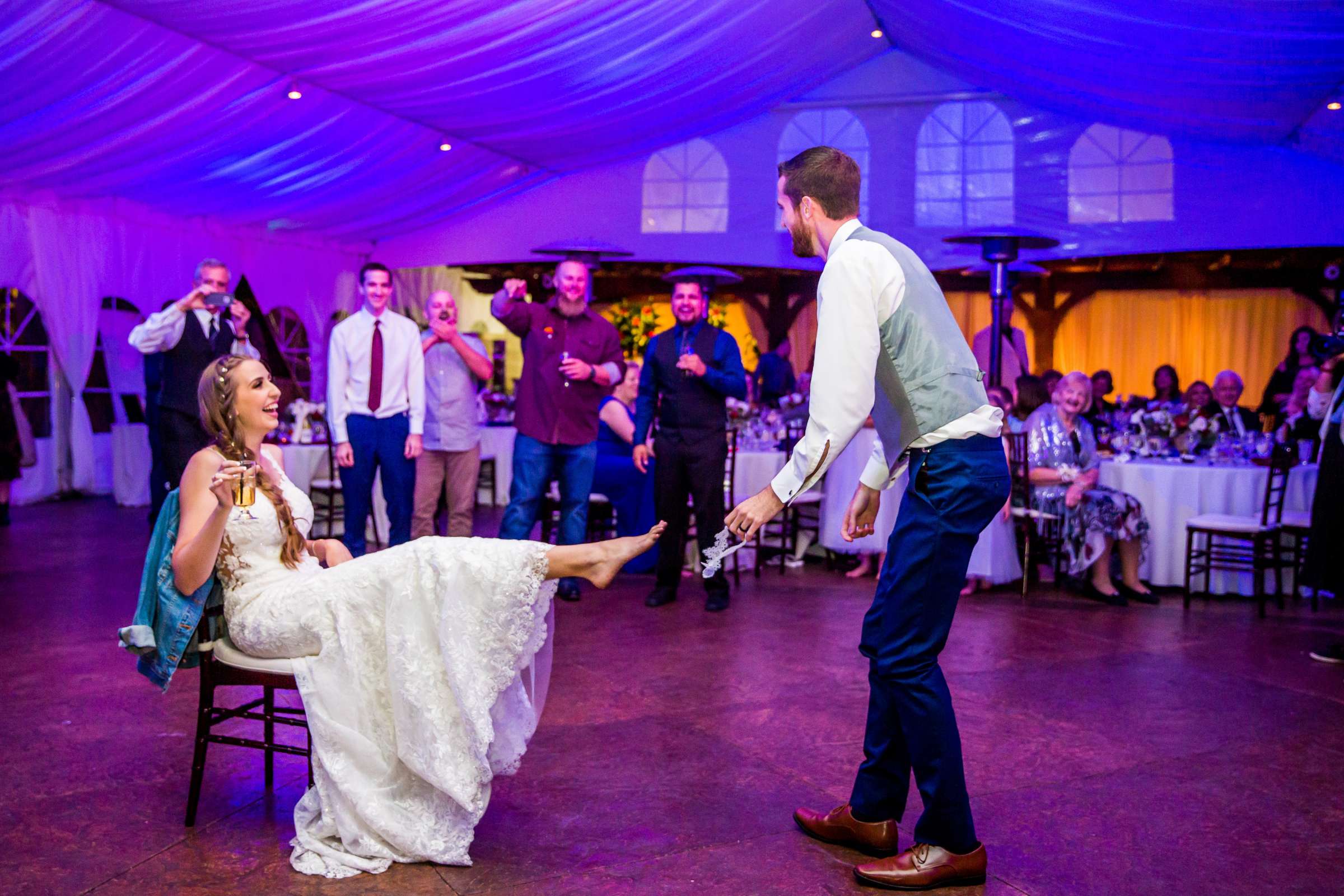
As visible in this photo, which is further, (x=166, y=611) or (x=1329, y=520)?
(x=1329, y=520)

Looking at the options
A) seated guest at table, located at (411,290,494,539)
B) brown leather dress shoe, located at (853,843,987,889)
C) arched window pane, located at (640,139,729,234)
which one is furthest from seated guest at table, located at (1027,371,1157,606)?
arched window pane, located at (640,139,729,234)

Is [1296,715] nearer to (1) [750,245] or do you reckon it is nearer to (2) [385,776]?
(2) [385,776]

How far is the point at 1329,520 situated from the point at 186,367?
5.45 m

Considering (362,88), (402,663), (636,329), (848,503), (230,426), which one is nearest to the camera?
(402,663)

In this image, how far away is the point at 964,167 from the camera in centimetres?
1216

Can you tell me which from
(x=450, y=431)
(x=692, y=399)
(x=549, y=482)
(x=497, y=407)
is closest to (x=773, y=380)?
(x=497, y=407)

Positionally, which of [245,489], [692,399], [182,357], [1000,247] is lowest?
[245,489]

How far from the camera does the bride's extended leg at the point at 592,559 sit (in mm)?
2412

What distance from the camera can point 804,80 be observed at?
38.0 feet

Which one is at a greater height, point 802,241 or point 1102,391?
point 802,241

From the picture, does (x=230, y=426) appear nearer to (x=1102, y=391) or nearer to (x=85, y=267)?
(x=1102, y=391)

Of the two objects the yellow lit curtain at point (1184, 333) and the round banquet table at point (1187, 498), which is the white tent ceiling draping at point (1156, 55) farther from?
the yellow lit curtain at point (1184, 333)

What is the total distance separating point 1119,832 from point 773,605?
9.70ft

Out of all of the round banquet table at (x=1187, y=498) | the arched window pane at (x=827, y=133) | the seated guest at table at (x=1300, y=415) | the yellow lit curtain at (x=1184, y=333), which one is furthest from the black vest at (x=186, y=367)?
the yellow lit curtain at (x=1184, y=333)
